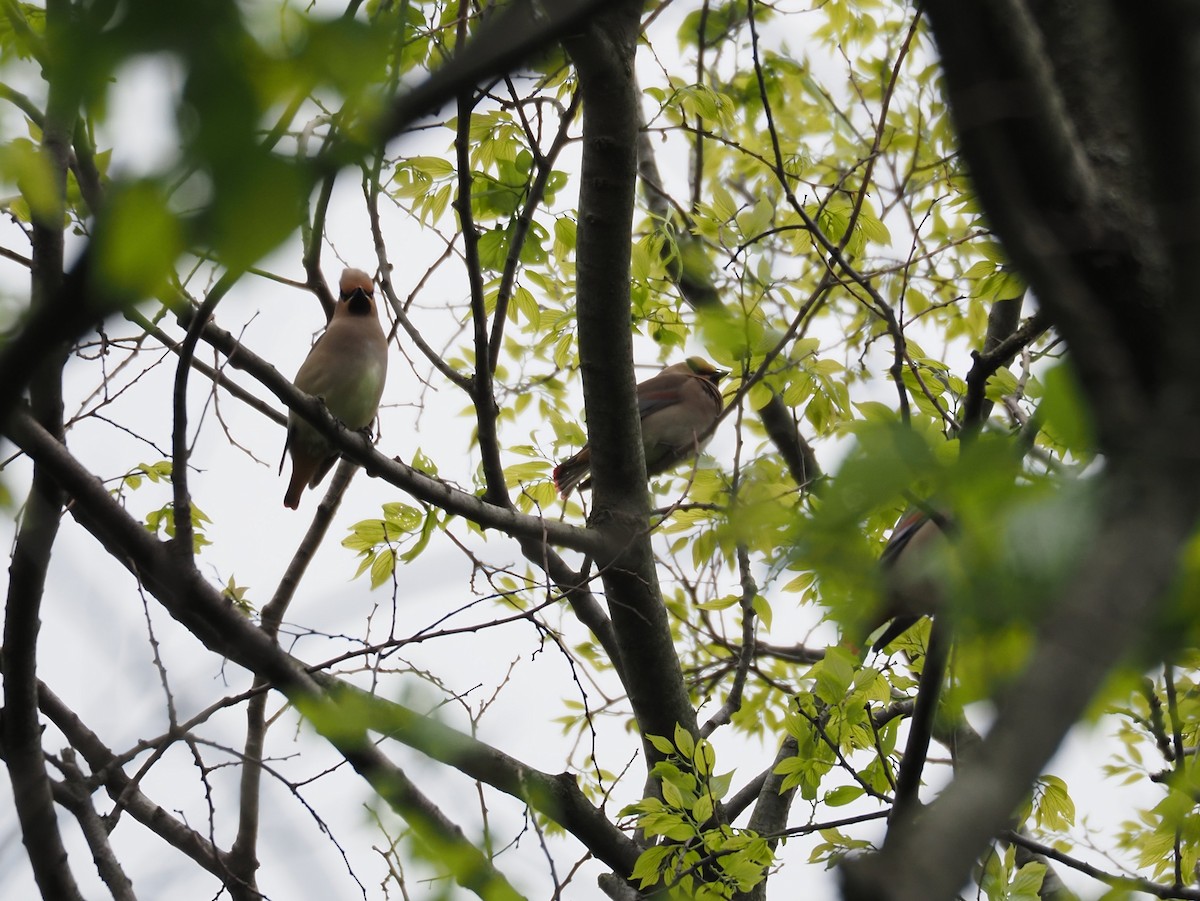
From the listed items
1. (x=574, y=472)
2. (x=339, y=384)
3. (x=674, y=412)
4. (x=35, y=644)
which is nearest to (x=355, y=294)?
(x=339, y=384)

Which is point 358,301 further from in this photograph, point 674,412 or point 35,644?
point 35,644

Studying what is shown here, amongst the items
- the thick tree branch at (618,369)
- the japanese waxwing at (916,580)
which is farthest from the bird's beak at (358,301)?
the japanese waxwing at (916,580)

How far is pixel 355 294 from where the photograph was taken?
25.5 feet

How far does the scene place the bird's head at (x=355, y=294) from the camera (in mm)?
7668

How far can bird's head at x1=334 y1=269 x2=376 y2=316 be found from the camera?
25.2 feet

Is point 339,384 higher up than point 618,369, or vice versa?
point 339,384

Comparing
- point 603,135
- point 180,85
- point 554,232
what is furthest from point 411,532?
→ point 180,85

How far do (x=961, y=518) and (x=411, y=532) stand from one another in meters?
3.51

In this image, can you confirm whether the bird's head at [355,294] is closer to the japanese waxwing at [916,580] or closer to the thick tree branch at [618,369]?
the thick tree branch at [618,369]

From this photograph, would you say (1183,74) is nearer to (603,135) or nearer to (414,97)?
(414,97)

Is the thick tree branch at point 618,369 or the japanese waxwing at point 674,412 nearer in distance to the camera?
the thick tree branch at point 618,369

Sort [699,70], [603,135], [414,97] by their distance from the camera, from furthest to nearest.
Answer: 1. [699,70]
2. [603,135]
3. [414,97]

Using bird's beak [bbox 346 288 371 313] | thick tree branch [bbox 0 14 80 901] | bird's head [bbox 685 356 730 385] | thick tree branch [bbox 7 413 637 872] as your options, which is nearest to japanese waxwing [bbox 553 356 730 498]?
bird's head [bbox 685 356 730 385]

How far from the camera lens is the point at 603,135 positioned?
400 cm
